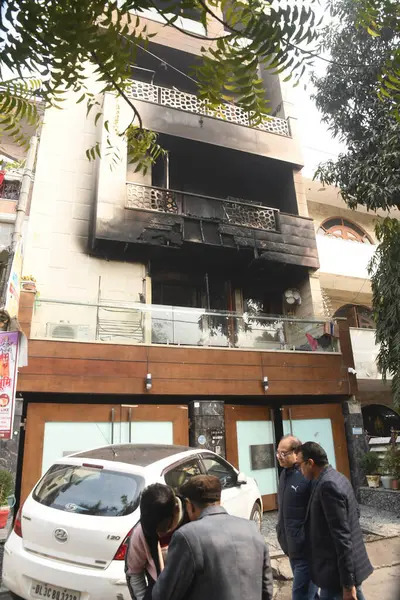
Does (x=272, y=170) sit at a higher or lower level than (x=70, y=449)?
higher

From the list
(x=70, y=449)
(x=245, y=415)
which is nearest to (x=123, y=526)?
(x=70, y=449)

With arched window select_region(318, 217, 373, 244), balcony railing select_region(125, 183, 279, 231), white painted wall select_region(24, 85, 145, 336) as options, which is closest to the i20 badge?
white painted wall select_region(24, 85, 145, 336)

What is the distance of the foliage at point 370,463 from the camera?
9.76 metres

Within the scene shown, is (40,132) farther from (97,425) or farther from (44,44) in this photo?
(44,44)

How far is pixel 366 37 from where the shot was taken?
384 inches

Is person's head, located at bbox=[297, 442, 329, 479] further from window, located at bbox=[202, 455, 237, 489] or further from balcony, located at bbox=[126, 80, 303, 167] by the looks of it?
balcony, located at bbox=[126, 80, 303, 167]

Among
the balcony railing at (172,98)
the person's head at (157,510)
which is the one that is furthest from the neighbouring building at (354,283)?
the person's head at (157,510)

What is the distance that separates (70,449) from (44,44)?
26.7ft

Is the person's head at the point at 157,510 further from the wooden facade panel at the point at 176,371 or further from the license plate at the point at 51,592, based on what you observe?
the wooden facade panel at the point at 176,371

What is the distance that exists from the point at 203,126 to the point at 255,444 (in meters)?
9.28

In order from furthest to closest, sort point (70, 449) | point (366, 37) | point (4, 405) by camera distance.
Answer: point (366, 37) < point (70, 449) < point (4, 405)

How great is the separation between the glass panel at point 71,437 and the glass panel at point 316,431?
13.8ft

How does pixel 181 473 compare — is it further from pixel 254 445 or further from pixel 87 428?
pixel 254 445

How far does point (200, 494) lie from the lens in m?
2.23
